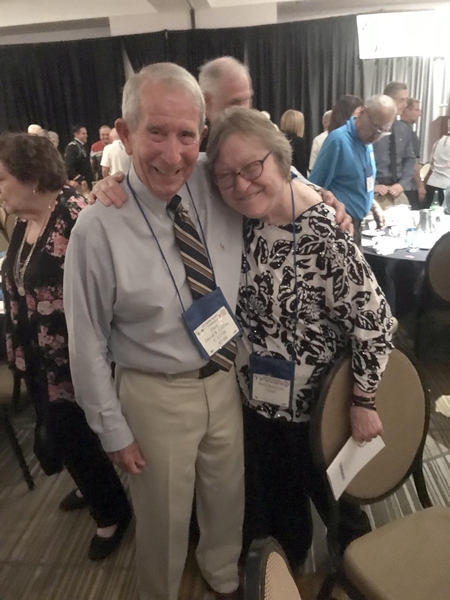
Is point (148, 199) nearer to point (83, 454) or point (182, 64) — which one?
point (83, 454)

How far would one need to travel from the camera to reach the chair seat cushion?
1184 mm

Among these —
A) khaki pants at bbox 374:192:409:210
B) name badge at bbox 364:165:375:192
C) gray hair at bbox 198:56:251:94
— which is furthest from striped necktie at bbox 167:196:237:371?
khaki pants at bbox 374:192:409:210

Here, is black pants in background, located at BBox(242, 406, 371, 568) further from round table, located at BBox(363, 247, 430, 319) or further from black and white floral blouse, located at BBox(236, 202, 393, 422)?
round table, located at BBox(363, 247, 430, 319)

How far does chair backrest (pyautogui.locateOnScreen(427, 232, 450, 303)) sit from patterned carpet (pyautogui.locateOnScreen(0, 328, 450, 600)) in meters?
0.76

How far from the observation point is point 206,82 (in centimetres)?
159

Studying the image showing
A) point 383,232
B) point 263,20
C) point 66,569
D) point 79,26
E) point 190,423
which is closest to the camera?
point 190,423

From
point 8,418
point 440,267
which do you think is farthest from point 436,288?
point 8,418

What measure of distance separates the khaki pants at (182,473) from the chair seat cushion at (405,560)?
0.43 meters

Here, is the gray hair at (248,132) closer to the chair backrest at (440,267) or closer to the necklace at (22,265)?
the necklace at (22,265)

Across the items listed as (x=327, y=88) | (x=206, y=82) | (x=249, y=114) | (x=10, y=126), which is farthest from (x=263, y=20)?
(x=249, y=114)

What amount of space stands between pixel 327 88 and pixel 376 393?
7.43 m

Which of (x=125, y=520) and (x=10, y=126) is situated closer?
(x=125, y=520)

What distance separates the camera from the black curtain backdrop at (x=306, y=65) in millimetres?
7387

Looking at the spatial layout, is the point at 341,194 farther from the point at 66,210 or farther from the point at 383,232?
the point at 66,210
